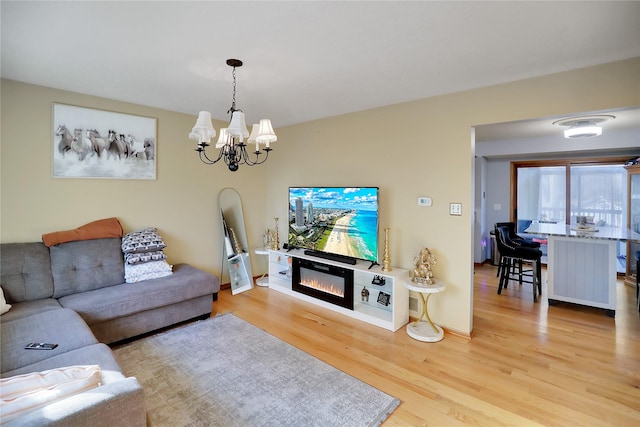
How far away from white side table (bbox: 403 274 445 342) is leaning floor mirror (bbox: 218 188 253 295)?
2364 millimetres

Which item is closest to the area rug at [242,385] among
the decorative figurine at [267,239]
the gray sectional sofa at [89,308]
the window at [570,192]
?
the gray sectional sofa at [89,308]

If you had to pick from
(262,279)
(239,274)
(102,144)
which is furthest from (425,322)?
(102,144)

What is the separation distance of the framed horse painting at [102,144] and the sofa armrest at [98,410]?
274 centimetres

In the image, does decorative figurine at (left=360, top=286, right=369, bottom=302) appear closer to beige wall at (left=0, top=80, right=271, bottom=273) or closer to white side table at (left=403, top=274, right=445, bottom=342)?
white side table at (left=403, top=274, right=445, bottom=342)

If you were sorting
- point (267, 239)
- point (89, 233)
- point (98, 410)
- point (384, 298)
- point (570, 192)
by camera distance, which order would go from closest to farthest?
point (98, 410), point (89, 233), point (384, 298), point (267, 239), point (570, 192)

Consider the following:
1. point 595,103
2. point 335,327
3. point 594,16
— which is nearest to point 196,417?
point 335,327

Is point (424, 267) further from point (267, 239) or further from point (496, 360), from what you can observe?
point (267, 239)

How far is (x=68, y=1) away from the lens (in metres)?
1.61

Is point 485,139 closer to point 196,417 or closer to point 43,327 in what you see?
point 196,417

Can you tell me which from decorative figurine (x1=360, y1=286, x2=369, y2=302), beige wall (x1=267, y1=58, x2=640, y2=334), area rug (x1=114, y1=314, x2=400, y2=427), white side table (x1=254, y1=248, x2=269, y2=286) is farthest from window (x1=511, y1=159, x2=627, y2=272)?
area rug (x1=114, y1=314, x2=400, y2=427)

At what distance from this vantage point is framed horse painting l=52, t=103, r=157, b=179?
2998mm

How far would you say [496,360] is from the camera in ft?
8.23

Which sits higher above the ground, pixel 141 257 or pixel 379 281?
pixel 141 257

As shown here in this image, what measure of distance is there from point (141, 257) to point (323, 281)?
2.05 meters
